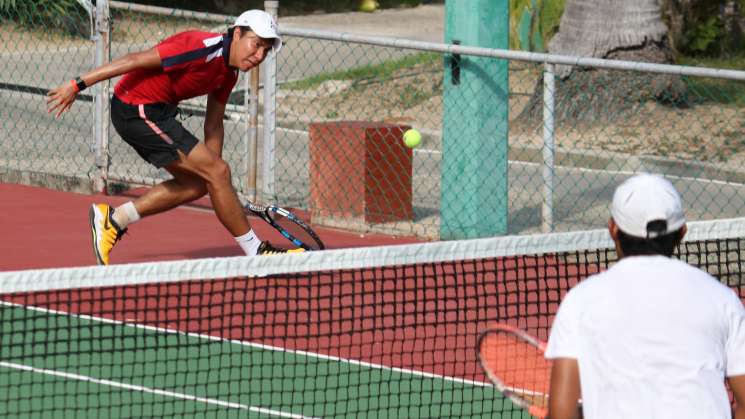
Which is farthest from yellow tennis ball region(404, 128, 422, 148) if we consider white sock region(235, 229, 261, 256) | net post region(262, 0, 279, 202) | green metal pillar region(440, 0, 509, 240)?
white sock region(235, 229, 261, 256)

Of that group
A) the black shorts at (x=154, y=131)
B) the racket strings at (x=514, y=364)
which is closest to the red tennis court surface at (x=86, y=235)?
the black shorts at (x=154, y=131)

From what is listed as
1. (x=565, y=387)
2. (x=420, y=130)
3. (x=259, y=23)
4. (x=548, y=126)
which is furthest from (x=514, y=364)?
(x=420, y=130)

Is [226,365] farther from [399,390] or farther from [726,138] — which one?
[726,138]

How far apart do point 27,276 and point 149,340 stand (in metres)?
2.31

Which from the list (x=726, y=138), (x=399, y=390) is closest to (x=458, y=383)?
(x=399, y=390)

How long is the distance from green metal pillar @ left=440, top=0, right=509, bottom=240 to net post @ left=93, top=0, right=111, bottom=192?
2.71 meters

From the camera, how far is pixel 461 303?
28.4ft

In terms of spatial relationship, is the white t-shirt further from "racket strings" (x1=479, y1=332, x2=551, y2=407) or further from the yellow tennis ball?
the yellow tennis ball

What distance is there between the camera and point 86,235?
33.6 feet

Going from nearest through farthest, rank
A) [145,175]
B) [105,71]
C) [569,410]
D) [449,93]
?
[569,410] → [105,71] → [449,93] → [145,175]

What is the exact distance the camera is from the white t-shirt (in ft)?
11.7

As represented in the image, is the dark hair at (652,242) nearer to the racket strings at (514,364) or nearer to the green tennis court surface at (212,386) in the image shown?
the racket strings at (514,364)

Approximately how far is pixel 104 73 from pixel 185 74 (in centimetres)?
51

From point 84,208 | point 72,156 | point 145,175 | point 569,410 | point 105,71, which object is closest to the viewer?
point 569,410
